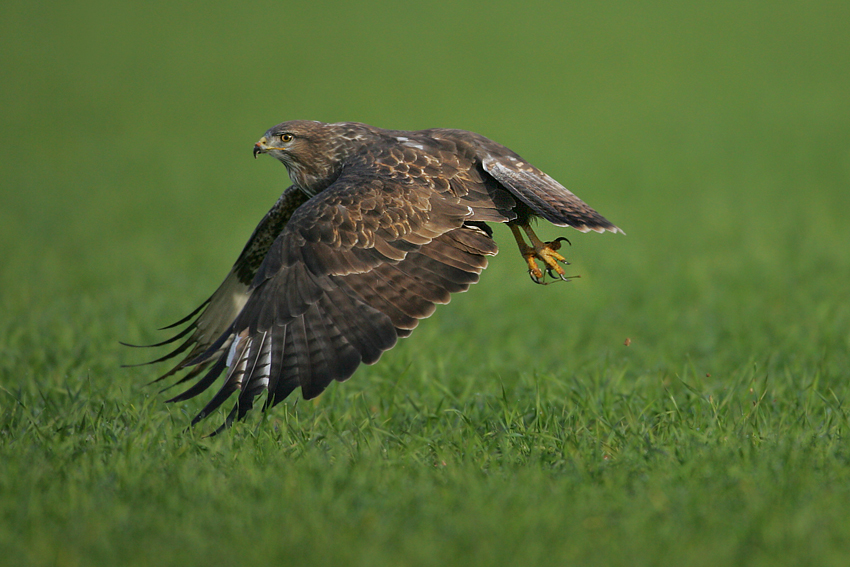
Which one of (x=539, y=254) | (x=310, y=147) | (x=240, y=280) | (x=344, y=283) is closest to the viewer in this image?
(x=344, y=283)

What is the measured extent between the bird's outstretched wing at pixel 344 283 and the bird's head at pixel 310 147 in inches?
28.6

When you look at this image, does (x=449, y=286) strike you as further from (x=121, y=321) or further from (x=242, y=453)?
(x=121, y=321)

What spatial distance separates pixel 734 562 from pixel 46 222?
12515mm

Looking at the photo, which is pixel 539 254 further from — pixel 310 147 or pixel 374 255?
pixel 310 147

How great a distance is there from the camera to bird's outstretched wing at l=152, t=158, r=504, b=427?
457cm

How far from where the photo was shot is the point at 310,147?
5938mm

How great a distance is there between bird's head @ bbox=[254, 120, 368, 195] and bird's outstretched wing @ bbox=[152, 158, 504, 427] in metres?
0.73

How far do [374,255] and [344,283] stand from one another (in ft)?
0.74

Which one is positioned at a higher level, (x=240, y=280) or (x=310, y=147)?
(x=310, y=147)

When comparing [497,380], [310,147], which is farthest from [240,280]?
[497,380]

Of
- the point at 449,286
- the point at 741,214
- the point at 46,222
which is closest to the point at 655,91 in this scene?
the point at 741,214

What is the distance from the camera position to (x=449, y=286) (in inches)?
192

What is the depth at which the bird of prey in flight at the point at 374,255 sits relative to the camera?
4.60m

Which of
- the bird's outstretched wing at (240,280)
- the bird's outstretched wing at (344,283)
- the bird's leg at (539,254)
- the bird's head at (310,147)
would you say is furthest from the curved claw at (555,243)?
the bird's outstretched wing at (240,280)
